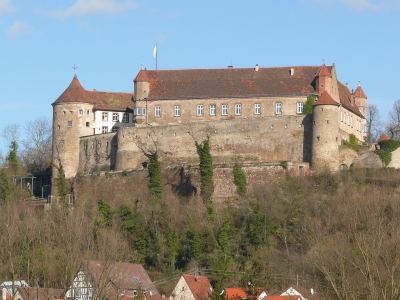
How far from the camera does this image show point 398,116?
93500mm


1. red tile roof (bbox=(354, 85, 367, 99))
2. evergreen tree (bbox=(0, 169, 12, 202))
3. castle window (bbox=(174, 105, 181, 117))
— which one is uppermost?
red tile roof (bbox=(354, 85, 367, 99))

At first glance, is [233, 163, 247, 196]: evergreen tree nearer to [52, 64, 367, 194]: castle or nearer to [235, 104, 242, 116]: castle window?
[52, 64, 367, 194]: castle

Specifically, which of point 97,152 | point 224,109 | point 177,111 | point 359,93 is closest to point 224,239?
point 224,109

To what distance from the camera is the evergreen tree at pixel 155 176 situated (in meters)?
68.8

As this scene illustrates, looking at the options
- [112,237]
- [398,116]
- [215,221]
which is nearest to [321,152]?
[215,221]

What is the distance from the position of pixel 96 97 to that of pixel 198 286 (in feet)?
83.1

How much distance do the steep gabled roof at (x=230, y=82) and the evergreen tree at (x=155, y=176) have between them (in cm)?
556

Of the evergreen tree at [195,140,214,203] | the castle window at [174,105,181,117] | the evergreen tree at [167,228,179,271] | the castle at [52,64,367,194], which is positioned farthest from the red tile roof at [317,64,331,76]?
the evergreen tree at [167,228,179,271]

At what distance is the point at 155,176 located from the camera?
69250 millimetres

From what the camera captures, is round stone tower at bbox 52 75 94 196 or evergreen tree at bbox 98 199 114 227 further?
round stone tower at bbox 52 75 94 196

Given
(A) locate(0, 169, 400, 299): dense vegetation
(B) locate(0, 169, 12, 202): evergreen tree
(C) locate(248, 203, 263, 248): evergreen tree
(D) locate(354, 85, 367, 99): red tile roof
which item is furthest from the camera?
(D) locate(354, 85, 367, 99): red tile roof

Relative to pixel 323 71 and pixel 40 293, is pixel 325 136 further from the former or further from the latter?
pixel 40 293

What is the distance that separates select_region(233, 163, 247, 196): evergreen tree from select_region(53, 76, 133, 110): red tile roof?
11.7 m

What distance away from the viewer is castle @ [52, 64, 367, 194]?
2702 inches
